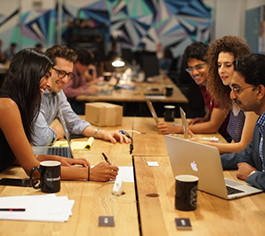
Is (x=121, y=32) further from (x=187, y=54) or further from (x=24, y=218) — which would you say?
(x=24, y=218)

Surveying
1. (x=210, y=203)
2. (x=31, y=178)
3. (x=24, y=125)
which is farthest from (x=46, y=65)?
(x=210, y=203)

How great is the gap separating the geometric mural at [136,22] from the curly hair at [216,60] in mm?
9730

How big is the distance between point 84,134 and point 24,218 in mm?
1773

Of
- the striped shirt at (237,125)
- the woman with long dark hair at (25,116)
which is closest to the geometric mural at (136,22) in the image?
the striped shirt at (237,125)

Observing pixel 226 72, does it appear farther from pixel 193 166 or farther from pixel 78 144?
pixel 193 166

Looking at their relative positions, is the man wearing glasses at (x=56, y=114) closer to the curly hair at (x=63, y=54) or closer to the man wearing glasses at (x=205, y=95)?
the curly hair at (x=63, y=54)

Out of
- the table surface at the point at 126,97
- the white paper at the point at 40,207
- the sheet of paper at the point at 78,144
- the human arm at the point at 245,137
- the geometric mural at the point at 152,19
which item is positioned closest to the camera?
the white paper at the point at 40,207

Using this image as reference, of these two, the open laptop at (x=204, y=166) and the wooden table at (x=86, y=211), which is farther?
the open laptop at (x=204, y=166)

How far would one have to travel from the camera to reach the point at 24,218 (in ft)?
5.97

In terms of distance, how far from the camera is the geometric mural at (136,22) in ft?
42.5

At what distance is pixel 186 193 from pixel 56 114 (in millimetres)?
2035

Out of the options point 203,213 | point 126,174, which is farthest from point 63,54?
point 203,213

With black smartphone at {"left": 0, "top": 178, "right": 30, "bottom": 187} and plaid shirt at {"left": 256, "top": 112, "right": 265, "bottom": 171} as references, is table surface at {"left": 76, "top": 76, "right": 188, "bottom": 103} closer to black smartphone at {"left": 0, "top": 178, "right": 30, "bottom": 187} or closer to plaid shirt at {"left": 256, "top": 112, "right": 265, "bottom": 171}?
plaid shirt at {"left": 256, "top": 112, "right": 265, "bottom": 171}

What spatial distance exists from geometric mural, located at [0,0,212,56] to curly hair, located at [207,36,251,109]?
31.9 ft
